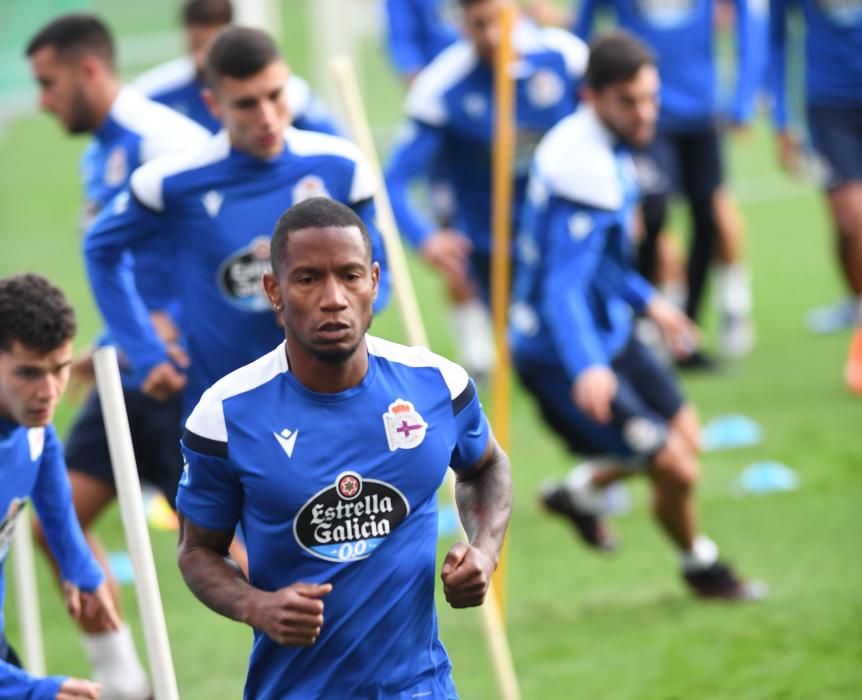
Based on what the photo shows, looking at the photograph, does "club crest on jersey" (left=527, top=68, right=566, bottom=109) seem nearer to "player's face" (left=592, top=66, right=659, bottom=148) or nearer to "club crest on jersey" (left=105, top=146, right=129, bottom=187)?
"player's face" (left=592, top=66, right=659, bottom=148)

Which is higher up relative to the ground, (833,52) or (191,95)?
(191,95)

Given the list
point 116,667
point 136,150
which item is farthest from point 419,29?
point 116,667

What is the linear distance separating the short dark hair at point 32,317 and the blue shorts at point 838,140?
20.3 feet

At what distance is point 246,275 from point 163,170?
454 mm

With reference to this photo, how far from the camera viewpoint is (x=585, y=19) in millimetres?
11766

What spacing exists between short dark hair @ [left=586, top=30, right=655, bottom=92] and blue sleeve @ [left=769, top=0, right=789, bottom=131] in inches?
134

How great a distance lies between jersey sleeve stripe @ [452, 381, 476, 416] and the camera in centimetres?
470

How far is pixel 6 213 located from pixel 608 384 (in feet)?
50.6

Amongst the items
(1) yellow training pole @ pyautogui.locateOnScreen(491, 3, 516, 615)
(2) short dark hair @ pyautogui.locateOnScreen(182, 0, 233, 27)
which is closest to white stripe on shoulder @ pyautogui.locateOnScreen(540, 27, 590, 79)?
(1) yellow training pole @ pyautogui.locateOnScreen(491, 3, 516, 615)

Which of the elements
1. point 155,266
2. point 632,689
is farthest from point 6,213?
point 632,689

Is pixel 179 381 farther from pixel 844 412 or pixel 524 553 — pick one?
pixel 844 412

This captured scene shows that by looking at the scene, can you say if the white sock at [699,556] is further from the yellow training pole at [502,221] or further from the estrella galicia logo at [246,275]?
the estrella galicia logo at [246,275]

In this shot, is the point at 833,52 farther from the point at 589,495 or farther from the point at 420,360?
the point at 420,360

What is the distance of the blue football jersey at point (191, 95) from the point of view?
8.62 meters
